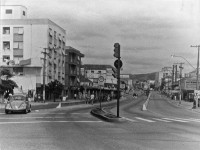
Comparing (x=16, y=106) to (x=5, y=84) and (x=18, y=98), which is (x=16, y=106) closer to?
(x=18, y=98)

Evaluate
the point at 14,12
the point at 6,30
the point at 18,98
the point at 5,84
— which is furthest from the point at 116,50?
the point at 14,12

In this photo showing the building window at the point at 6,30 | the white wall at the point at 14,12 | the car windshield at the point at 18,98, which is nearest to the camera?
the car windshield at the point at 18,98

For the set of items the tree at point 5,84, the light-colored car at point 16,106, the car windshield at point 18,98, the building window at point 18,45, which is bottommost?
the light-colored car at point 16,106

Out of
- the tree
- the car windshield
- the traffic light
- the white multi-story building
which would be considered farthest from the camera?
the white multi-story building

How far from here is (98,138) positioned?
44.7ft

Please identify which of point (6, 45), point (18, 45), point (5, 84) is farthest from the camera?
point (6, 45)

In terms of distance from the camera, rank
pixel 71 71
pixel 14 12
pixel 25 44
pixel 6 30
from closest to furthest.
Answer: pixel 25 44
pixel 6 30
pixel 14 12
pixel 71 71

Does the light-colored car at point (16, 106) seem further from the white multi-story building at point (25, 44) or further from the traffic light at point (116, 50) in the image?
the white multi-story building at point (25, 44)

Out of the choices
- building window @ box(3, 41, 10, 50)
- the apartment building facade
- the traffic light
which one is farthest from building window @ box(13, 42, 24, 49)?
the traffic light

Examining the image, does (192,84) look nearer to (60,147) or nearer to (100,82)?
(100,82)

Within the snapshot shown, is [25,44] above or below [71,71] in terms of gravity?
above

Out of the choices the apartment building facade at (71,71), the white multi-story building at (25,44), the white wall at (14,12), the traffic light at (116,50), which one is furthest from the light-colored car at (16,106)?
the apartment building facade at (71,71)

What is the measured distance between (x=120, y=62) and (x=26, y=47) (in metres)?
55.7

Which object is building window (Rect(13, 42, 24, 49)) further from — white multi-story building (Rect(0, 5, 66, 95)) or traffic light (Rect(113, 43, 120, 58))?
traffic light (Rect(113, 43, 120, 58))
